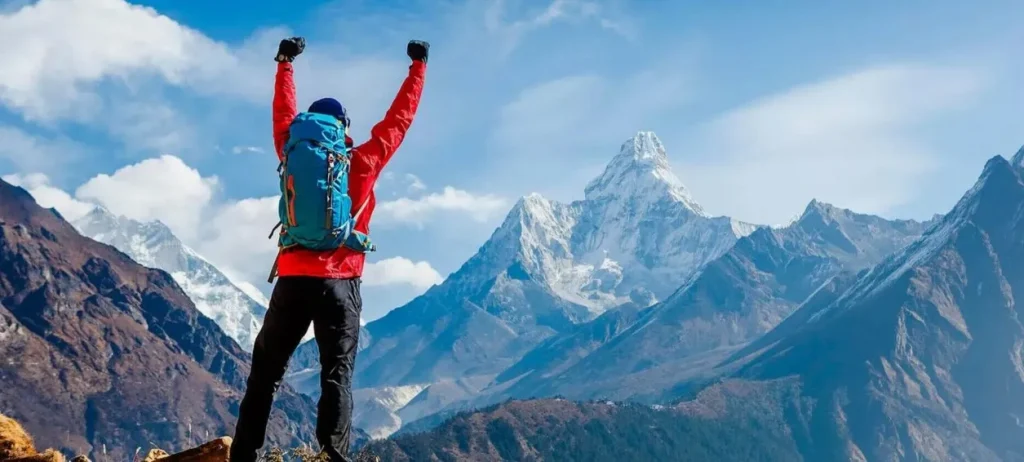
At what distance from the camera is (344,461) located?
979cm

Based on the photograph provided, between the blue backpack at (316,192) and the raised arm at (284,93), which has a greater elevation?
the raised arm at (284,93)

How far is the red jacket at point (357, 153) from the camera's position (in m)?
9.73

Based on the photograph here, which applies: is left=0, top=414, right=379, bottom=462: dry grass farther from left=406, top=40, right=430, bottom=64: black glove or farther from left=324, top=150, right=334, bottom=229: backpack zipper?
left=406, top=40, right=430, bottom=64: black glove

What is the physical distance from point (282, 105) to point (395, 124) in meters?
→ 1.25

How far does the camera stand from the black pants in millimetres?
9766

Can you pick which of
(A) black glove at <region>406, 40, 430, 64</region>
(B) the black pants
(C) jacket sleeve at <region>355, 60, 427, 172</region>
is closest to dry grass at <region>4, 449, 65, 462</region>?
(B) the black pants

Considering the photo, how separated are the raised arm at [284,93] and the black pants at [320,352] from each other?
149cm

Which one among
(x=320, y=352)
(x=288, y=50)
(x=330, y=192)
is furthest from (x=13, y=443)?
(x=288, y=50)

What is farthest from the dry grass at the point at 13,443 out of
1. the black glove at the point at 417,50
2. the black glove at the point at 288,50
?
the black glove at the point at 417,50

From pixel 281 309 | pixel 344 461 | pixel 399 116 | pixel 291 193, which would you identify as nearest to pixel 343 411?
pixel 344 461

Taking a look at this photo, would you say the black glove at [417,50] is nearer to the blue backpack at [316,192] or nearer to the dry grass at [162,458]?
the blue backpack at [316,192]

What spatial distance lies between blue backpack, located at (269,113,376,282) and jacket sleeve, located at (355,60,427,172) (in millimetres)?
375

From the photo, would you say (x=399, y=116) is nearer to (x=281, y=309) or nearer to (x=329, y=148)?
(x=329, y=148)

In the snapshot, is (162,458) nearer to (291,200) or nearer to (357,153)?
(291,200)
